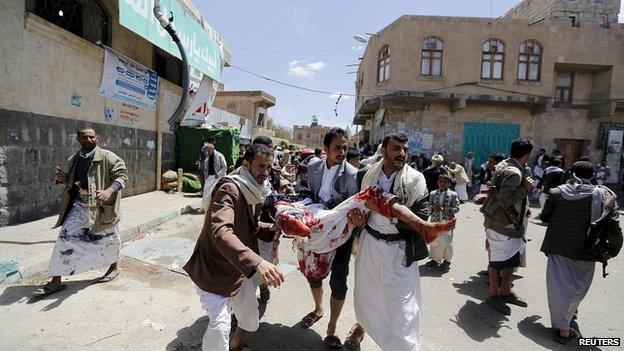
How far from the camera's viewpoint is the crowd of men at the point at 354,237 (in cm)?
248

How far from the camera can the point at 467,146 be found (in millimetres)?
17609

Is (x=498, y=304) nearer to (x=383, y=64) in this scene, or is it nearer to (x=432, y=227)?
(x=432, y=227)

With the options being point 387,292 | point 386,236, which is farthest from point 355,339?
point 386,236

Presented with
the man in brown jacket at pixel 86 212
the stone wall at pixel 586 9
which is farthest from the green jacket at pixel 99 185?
the stone wall at pixel 586 9

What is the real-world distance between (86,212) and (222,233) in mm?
2647

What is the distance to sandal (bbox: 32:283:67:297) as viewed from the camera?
365cm

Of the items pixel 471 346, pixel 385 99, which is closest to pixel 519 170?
pixel 471 346

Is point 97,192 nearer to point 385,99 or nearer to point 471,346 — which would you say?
point 471,346

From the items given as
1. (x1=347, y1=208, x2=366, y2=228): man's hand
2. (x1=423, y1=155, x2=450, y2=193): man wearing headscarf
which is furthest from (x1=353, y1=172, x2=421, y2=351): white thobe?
(x1=423, y1=155, x2=450, y2=193): man wearing headscarf

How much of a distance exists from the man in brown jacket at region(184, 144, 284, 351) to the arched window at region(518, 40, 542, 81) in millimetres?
18553

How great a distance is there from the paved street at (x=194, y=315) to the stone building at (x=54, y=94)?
2414 mm

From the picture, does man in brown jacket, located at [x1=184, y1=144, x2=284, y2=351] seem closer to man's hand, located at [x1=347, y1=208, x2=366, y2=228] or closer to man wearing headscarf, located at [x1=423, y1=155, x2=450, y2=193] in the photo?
man's hand, located at [x1=347, y1=208, x2=366, y2=228]

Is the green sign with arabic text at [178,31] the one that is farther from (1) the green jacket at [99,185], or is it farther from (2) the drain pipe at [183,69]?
(1) the green jacket at [99,185]

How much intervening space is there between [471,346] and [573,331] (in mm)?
1046
